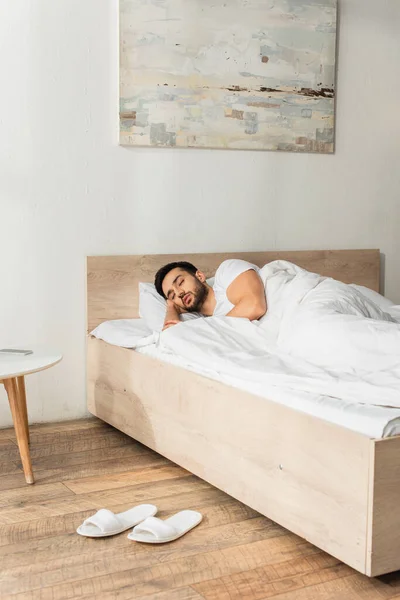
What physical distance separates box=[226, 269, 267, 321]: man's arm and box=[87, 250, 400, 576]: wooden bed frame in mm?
398

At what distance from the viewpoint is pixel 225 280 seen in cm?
319

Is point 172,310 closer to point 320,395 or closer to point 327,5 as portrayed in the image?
point 320,395

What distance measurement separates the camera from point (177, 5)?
3439 millimetres

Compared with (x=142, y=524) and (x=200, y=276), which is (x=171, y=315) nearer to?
(x=200, y=276)

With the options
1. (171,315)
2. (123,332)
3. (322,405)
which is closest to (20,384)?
(123,332)

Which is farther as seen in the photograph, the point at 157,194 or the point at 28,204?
the point at 157,194

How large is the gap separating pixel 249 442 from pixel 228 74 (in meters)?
1.95

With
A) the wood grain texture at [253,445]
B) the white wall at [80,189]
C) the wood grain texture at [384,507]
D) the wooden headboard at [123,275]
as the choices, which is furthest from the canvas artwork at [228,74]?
the wood grain texture at [384,507]

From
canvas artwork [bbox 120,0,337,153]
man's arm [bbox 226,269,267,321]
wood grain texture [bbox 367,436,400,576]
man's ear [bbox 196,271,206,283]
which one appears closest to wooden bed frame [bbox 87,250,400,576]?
wood grain texture [bbox 367,436,400,576]

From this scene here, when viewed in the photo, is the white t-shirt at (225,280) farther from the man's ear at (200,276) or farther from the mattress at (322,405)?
the mattress at (322,405)

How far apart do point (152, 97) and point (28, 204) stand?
737 mm

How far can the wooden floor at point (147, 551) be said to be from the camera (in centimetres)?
191

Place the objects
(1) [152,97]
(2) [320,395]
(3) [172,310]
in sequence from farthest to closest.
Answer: (1) [152,97]
(3) [172,310]
(2) [320,395]

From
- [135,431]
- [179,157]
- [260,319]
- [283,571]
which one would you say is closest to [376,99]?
[179,157]
